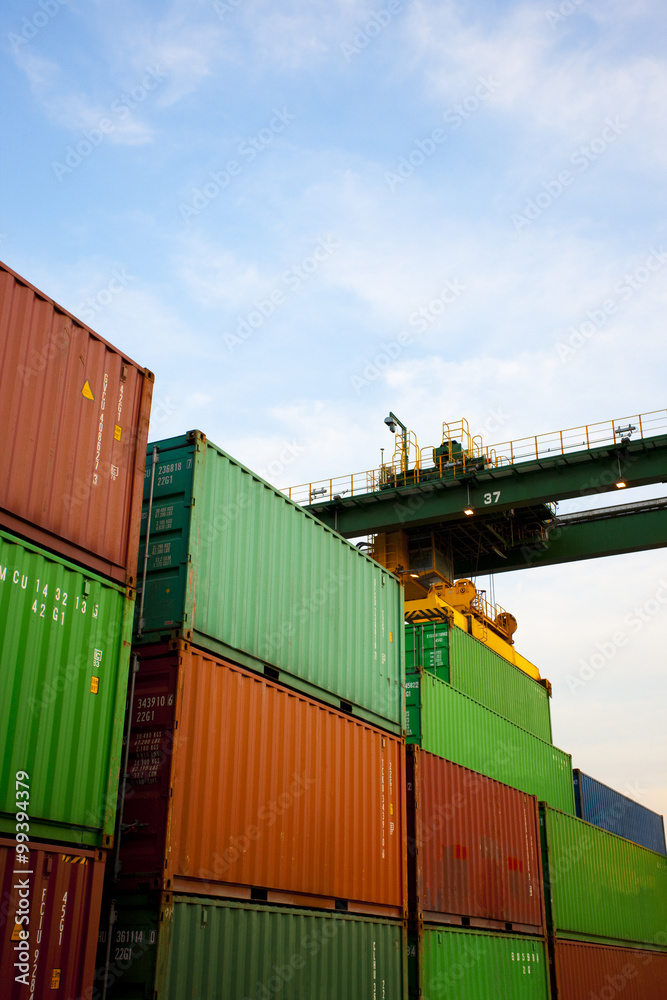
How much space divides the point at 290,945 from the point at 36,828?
426 centimetres

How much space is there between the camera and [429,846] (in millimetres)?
14703

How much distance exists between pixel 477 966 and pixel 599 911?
7.19 meters

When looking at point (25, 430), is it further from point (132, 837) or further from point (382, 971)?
point (382, 971)

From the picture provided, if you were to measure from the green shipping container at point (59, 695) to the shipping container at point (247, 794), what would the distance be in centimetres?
70

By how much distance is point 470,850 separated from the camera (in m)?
16.0

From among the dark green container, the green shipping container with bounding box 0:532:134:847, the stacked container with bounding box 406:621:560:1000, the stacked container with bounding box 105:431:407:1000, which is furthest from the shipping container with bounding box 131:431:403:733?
the dark green container

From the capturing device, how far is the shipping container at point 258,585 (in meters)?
10.6

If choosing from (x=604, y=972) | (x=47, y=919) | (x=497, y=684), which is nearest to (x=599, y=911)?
(x=604, y=972)

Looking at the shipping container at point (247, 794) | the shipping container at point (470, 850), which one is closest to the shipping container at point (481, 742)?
the shipping container at point (470, 850)

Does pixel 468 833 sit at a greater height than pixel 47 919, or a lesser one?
greater

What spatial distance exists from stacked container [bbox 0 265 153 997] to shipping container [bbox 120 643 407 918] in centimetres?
72

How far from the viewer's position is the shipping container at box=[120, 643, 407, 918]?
31.4 ft

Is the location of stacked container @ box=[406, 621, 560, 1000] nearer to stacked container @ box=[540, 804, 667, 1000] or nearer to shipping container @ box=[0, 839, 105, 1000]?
stacked container @ box=[540, 804, 667, 1000]

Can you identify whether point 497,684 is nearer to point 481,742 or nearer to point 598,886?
point 481,742
